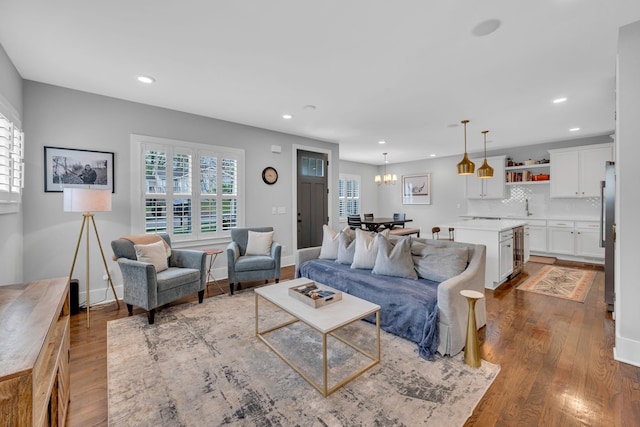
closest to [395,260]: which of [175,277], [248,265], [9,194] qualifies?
[248,265]

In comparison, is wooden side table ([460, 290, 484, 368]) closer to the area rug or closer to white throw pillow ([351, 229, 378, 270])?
the area rug

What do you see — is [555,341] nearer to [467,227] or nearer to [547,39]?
[467,227]

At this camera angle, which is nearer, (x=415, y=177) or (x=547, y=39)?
(x=547, y=39)

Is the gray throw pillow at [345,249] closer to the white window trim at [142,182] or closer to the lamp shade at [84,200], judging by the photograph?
the white window trim at [142,182]

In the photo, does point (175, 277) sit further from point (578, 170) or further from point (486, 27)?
point (578, 170)

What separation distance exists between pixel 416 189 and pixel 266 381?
7.97 m

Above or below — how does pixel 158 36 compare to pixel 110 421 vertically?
above

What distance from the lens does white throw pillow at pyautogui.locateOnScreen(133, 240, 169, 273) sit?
315 centimetres

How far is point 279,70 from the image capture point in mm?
2891

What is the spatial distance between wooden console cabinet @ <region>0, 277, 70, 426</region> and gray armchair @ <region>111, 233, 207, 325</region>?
0.94m

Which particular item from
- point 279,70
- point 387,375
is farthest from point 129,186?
point 387,375

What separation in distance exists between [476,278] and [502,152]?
5.79 m

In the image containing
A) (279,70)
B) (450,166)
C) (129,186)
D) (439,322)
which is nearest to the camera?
(439,322)

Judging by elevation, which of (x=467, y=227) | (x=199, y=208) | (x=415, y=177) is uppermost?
(x=415, y=177)
